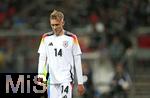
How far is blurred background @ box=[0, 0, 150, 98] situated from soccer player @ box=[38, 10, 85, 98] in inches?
299

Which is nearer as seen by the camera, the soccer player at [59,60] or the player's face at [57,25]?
the player's face at [57,25]

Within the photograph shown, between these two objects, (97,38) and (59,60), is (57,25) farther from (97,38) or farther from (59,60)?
(97,38)

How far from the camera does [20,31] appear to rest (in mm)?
20750

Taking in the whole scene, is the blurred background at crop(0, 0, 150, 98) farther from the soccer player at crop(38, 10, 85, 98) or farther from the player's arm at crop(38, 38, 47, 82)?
the player's arm at crop(38, 38, 47, 82)

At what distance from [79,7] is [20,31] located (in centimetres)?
262

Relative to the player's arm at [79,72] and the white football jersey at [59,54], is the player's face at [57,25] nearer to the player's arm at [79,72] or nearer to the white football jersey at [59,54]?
the white football jersey at [59,54]

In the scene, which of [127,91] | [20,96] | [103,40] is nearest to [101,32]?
[103,40]

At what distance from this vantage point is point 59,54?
10.5m

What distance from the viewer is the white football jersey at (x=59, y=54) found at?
414 inches

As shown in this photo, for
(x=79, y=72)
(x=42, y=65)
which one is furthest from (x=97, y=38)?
(x=42, y=65)

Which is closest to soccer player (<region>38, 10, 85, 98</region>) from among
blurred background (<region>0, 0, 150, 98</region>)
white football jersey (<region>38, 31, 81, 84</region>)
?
white football jersey (<region>38, 31, 81, 84</region>)

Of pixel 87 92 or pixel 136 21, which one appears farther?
pixel 136 21

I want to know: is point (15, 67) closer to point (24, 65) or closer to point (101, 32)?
point (24, 65)

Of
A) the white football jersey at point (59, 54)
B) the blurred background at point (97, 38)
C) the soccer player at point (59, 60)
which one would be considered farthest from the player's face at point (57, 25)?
the blurred background at point (97, 38)
